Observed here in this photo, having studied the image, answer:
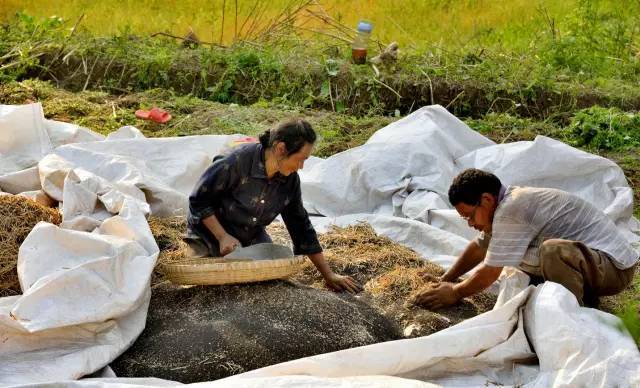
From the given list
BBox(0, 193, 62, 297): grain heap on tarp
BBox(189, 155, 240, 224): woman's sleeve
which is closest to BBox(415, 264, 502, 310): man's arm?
BBox(189, 155, 240, 224): woman's sleeve

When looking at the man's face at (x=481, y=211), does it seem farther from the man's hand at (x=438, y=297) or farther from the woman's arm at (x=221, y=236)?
the woman's arm at (x=221, y=236)

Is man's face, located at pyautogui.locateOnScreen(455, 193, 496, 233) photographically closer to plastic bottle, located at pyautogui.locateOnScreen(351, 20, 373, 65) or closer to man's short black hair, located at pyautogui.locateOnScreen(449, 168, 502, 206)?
man's short black hair, located at pyautogui.locateOnScreen(449, 168, 502, 206)

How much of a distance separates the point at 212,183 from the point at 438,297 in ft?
3.06

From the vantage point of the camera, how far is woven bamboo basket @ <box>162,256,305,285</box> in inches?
134

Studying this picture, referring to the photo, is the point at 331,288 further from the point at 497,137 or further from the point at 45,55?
the point at 45,55

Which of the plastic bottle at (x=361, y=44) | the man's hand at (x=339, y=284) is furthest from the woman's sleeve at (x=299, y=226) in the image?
the plastic bottle at (x=361, y=44)

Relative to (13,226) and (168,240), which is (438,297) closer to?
(168,240)

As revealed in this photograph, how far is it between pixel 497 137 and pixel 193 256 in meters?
2.81

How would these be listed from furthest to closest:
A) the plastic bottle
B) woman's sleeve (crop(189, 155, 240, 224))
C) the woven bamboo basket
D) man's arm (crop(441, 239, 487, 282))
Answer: the plastic bottle → man's arm (crop(441, 239, 487, 282)) → woman's sleeve (crop(189, 155, 240, 224)) → the woven bamboo basket

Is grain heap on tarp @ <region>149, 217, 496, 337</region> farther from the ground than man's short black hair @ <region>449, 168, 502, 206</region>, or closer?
closer

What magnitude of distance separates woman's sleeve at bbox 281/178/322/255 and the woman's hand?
0.95ft

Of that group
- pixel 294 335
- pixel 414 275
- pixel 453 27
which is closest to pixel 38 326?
pixel 294 335

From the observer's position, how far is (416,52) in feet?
24.5


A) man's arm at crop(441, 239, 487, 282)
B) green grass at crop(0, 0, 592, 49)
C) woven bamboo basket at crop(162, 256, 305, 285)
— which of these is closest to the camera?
woven bamboo basket at crop(162, 256, 305, 285)
